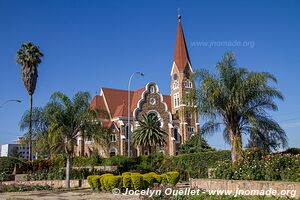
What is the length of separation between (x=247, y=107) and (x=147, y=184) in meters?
6.93

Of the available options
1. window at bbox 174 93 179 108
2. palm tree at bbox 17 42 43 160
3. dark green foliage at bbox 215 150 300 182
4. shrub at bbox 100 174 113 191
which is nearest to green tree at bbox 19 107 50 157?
shrub at bbox 100 174 113 191

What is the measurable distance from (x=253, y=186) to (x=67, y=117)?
45.1 ft

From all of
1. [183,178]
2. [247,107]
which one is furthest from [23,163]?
[247,107]

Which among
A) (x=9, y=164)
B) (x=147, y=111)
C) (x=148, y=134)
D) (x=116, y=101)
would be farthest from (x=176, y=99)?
(x=9, y=164)

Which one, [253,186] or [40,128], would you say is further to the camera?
[40,128]

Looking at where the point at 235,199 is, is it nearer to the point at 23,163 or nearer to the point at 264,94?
the point at 264,94

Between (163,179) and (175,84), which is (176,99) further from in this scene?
(163,179)

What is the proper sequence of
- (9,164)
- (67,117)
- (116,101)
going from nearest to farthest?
(67,117) → (9,164) → (116,101)

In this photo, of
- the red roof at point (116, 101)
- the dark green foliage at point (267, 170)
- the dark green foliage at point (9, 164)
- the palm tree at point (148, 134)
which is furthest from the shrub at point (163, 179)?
the red roof at point (116, 101)

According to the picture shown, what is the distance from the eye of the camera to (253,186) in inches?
542

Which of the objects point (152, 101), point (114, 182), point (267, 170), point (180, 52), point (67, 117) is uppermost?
point (180, 52)

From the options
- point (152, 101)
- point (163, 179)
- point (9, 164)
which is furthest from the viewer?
point (152, 101)

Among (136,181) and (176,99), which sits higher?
(176,99)

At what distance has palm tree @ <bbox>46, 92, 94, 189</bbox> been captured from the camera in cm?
2272
